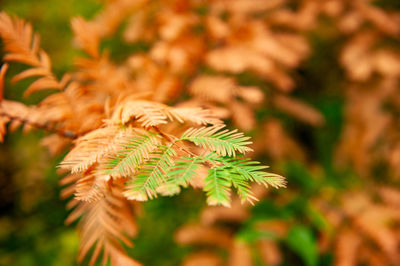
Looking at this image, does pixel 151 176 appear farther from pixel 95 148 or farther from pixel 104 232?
pixel 104 232

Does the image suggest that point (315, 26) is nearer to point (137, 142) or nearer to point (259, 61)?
point (259, 61)

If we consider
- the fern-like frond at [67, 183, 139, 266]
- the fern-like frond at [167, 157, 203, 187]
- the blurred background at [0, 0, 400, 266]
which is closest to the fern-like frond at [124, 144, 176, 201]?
the fern-like frond at [167, 157, 203, 187]

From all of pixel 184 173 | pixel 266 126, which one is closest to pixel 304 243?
pixel 266 126

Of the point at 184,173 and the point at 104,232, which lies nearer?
the point at 184,173

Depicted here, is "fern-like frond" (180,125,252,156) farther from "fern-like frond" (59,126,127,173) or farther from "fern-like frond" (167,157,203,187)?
"fern-like frond" (59,126,127,173)

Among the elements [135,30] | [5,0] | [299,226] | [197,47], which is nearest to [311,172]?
[299,226]

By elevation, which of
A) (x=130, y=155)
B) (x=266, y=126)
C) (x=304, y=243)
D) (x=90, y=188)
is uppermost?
(x=266, y=126)

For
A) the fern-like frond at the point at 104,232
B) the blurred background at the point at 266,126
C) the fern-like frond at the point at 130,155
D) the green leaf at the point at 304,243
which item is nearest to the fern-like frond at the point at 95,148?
the fern-like frond at the point at 130,155
